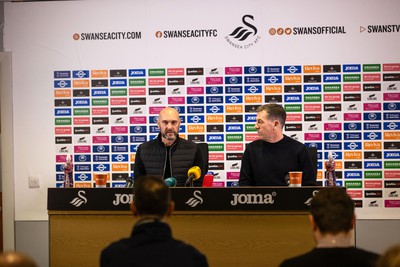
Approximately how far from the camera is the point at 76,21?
6289mm

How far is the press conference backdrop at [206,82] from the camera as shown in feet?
20.0

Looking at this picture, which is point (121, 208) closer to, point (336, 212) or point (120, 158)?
point (336, 212)

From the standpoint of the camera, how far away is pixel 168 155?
4762mm

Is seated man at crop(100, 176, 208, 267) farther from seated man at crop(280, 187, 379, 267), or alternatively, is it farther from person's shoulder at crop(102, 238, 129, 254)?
seated man at crop(280, 187, 379, 267)

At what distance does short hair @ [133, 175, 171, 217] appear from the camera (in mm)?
2443

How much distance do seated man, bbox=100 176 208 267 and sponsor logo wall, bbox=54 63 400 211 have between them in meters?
3.79

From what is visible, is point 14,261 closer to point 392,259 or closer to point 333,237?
point 392,259

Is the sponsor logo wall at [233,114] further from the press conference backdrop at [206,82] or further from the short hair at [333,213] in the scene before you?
the short hair at [333,213]

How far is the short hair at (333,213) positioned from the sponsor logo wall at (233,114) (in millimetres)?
3843

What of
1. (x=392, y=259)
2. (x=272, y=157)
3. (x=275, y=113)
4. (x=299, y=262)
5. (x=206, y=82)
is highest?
(x=206, y=82)

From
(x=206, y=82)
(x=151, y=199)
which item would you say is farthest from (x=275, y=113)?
(x=151, y=199)

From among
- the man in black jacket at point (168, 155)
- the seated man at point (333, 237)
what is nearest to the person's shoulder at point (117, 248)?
the seated man at point (333, 237)

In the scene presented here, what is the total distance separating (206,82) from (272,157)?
73.2 inches

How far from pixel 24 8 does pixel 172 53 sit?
5.42ft
